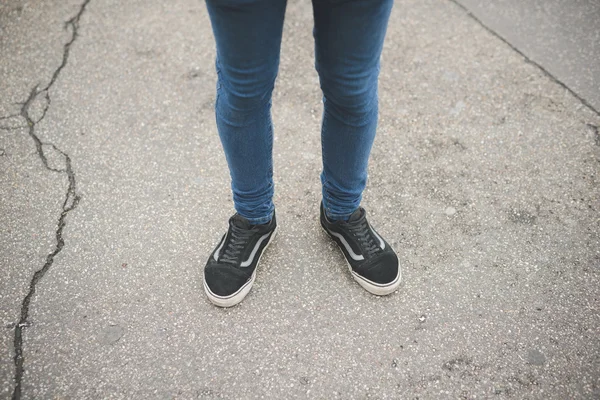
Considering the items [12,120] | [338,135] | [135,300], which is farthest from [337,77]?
[12,120]

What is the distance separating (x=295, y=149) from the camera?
86.4 inches

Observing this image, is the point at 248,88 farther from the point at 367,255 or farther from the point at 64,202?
the point at 64,202

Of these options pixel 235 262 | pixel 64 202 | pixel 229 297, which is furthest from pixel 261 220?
pixel 64 202

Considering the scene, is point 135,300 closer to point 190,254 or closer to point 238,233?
point 190,254

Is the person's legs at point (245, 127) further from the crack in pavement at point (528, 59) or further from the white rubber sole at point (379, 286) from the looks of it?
the crack in pavement at point (528, 59)

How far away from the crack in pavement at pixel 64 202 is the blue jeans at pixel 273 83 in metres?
0.76

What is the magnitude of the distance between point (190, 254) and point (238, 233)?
25cm

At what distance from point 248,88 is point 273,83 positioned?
0.42ft

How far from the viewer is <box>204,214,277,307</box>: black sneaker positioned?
5.40 ft

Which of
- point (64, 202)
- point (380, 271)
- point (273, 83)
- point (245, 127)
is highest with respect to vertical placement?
point (273, 83)

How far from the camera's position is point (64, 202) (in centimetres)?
196

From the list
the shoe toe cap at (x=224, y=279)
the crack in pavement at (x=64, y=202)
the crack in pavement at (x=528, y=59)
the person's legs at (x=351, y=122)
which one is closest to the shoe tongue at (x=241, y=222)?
the shoe toe cap at (x=224, y=279)

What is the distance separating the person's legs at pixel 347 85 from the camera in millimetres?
1188

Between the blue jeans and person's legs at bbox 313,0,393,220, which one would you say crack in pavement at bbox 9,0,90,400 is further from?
person's legs at bbox 313,0,393,220
